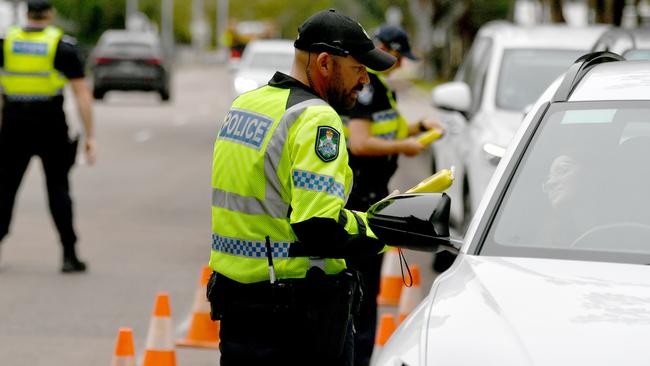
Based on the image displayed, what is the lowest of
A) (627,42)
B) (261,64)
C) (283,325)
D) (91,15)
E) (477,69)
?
(91,15)

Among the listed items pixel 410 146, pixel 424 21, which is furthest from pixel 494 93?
pixel 424 21

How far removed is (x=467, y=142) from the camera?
10984 millimetres

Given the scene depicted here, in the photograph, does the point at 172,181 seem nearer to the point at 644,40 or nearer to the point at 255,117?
the point at 644,40

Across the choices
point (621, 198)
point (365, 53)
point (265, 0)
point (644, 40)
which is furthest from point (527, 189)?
point (265, 0)

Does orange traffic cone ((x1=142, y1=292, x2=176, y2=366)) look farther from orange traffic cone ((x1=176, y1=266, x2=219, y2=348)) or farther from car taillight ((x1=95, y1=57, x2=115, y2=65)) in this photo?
car taillight ((x1=95, y1=57, x2=115, y2=65))

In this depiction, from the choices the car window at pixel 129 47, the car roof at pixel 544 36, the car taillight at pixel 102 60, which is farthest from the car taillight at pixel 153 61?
the car roof at pixel 544 36

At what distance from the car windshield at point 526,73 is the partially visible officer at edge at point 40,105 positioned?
3025mm

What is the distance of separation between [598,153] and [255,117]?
118cm

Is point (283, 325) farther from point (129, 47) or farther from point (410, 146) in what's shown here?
point (129, 47)

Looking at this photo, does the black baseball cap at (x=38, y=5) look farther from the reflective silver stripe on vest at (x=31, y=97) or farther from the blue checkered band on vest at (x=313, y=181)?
the blue checkered band on vest at (x=313, y=181)

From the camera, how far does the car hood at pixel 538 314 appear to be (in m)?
3.73

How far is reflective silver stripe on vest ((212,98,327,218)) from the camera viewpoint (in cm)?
443

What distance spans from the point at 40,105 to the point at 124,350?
4251 millimetres

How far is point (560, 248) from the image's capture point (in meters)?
4.57
